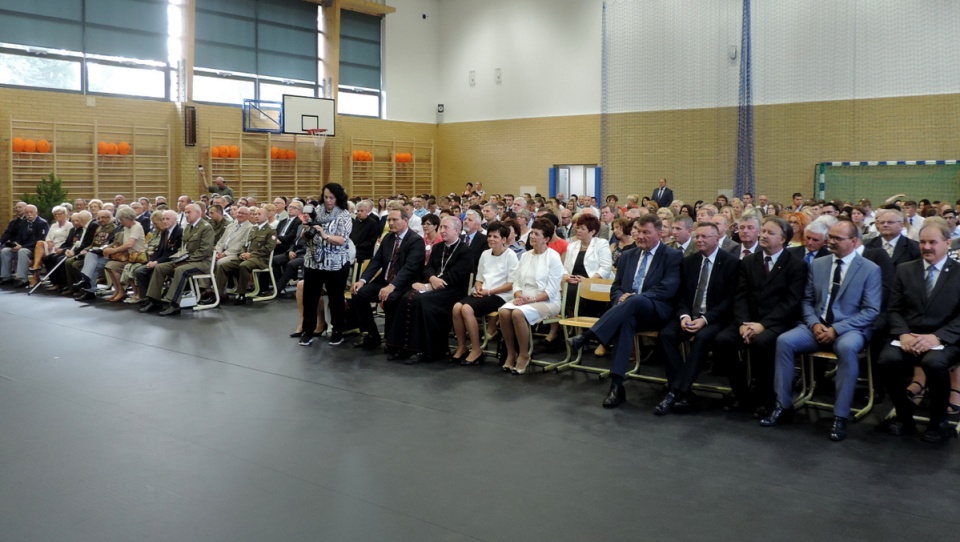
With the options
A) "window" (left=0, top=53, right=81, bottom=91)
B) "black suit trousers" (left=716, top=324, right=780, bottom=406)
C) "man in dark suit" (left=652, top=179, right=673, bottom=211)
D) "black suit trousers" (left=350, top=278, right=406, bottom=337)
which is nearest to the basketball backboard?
"window" (left=0, top=53, right=81, bottom=91)

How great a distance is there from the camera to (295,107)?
17.5 m

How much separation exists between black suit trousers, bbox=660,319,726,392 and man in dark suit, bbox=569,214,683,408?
0.15 meters

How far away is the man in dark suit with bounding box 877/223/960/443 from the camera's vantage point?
434cm

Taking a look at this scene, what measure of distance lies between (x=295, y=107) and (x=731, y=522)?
52.0ft

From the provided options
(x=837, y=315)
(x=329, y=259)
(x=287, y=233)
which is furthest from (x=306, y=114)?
(x=837, y=315)

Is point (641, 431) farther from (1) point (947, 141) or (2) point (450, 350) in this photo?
(1) point (947, 141)

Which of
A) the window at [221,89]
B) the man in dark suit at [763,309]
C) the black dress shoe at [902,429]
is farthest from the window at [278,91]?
the black dress shoe at [902,429]

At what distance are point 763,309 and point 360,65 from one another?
16.5m

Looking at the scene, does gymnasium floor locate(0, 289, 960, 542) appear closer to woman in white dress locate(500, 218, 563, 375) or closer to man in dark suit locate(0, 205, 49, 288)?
woman in white dress locate(500, 218, 563, 375)

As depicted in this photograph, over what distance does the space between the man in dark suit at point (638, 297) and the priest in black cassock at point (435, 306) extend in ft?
4.60

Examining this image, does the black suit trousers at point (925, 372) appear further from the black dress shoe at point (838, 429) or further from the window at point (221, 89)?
the window at point (221, 89)

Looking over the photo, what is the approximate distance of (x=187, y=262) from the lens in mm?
8992

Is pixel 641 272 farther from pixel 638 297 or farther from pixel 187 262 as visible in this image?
pixel 187 262

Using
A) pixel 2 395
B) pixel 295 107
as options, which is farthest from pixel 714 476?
pixel 295 107
